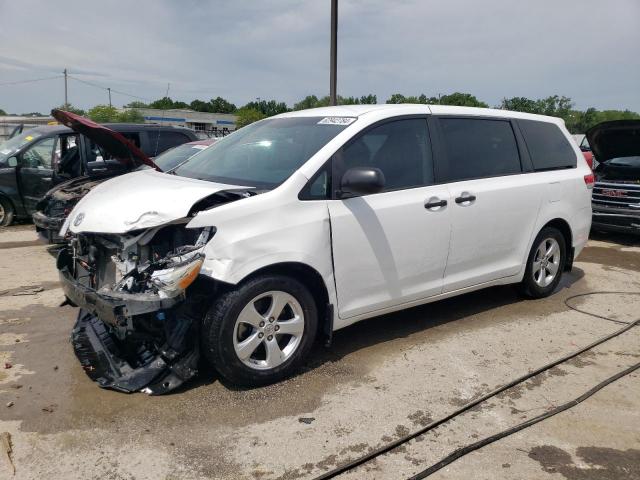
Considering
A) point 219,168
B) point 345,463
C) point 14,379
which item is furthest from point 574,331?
point 14,379

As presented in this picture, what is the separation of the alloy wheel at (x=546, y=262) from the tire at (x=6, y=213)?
8672 millimetres

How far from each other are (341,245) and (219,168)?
47.9 inches

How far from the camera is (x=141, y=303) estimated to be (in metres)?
3.12

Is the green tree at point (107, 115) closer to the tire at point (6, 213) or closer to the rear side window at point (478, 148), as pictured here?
the tire at point (6, 213)

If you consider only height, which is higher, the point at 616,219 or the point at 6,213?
the point at 6,213

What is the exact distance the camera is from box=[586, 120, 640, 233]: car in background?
8700mm

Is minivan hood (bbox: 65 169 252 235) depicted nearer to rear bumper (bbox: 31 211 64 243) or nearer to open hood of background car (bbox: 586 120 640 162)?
rear bumper (bbox: 31 211 64 243)

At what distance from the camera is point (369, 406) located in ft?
11.2

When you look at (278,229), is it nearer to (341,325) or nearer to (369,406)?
(341,325)

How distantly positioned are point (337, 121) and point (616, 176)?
7345 mm

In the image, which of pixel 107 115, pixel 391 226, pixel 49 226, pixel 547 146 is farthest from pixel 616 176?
pixel 107 115

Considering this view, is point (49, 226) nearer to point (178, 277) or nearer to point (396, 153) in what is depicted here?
point (178, 277)

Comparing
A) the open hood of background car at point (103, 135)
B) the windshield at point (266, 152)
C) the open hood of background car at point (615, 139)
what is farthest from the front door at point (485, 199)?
the open hood of background car at point (615, 139)

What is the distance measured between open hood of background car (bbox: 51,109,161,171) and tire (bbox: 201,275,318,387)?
1725 mm
